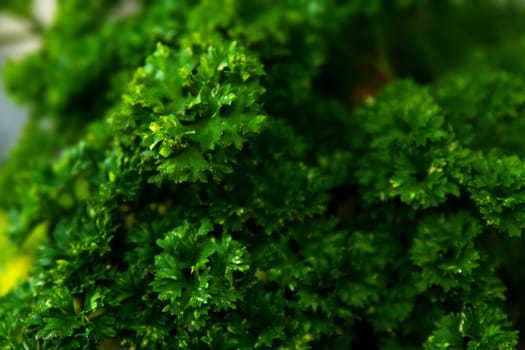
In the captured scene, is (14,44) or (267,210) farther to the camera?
(14,44)

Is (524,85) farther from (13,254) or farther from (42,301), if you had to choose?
(13,254)

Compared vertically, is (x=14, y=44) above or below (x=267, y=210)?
A: above

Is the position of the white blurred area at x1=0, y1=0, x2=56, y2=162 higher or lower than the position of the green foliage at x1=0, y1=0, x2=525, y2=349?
higher

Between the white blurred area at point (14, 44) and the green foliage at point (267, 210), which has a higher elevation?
the white blurred area at point (14, 44)

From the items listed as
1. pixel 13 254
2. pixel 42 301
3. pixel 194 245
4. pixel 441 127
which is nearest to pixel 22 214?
pixel 13 254

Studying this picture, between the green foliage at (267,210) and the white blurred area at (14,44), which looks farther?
the white blurred area at (14,44)
